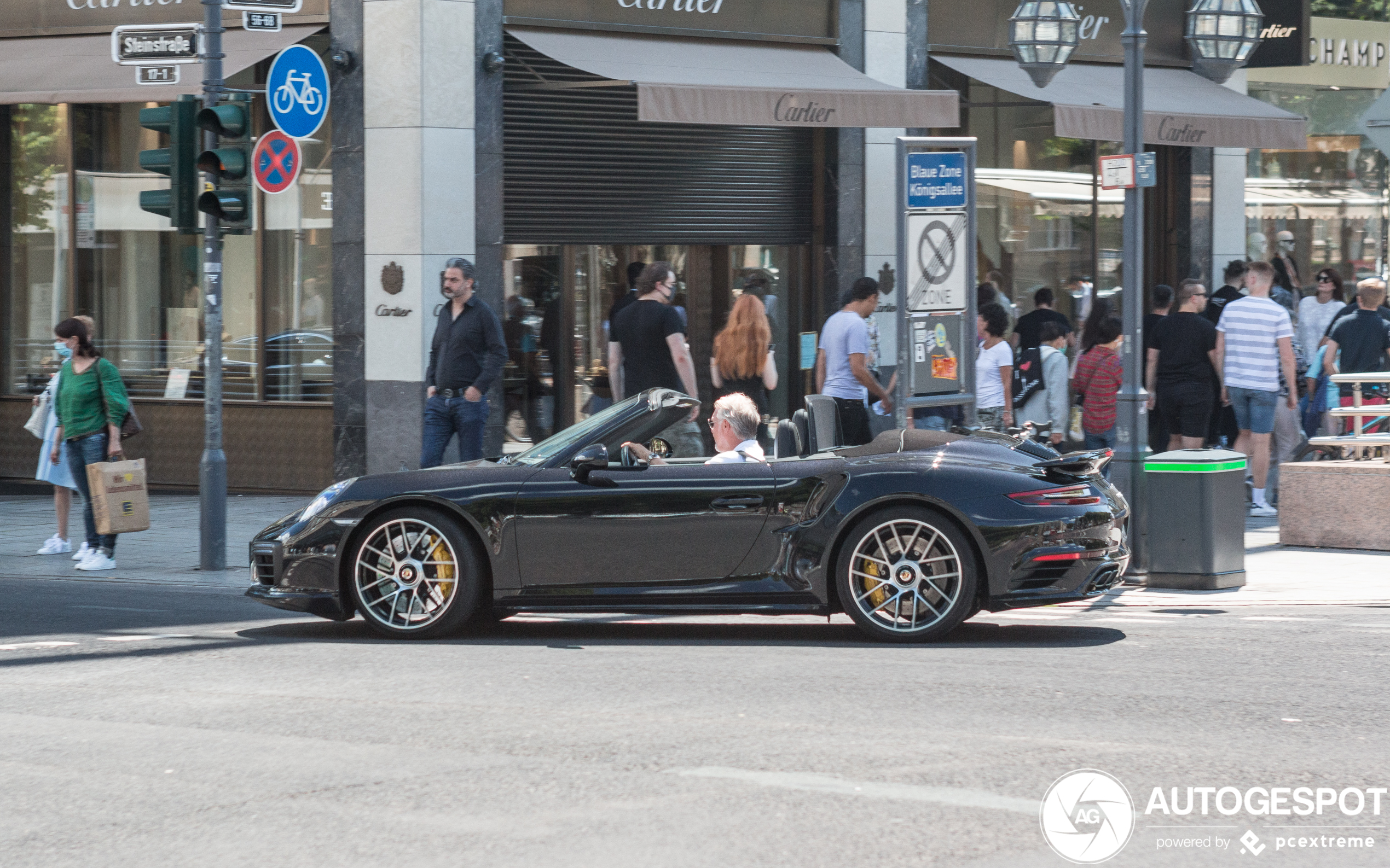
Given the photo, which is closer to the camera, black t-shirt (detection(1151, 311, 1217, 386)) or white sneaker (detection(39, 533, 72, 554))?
white sneaker (detection(39, 533, 72, 554))

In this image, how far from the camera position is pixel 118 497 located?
11.2 m

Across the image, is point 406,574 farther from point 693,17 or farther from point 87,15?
point 87,15

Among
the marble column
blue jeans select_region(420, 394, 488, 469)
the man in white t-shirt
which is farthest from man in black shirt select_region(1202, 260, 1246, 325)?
blue jeans select_region(420, 394, 488, 469)

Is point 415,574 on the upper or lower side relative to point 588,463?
lower

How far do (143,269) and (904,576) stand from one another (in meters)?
10.4

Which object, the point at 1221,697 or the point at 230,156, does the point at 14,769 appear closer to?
the point at 1221,697

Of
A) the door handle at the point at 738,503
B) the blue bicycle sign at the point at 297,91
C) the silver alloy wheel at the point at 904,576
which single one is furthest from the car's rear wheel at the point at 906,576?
the blue bicycle sign at the point at 297,91

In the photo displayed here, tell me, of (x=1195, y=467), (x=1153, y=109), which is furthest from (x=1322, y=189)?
(x=1195, y=467)

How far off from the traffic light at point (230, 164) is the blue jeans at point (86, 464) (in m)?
1.86

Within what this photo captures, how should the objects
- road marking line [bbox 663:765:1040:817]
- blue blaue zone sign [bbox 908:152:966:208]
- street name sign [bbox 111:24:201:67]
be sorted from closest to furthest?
road marking line [bbox 663:765:1040:817]
blue blaue zone sign [bbox 908:152:966:208]
street name sign [bbox 111:24:201:67]

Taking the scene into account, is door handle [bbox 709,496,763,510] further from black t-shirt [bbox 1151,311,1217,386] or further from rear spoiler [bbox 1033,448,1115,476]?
black t-shirt [bbox 1151,311,1217,386]

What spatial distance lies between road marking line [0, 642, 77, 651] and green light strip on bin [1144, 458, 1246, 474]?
19.9ft

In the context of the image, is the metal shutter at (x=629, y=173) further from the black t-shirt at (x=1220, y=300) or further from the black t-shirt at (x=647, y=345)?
the black t-shirt at (x=1220, y=300)

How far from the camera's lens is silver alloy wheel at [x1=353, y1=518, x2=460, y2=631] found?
322 inches
